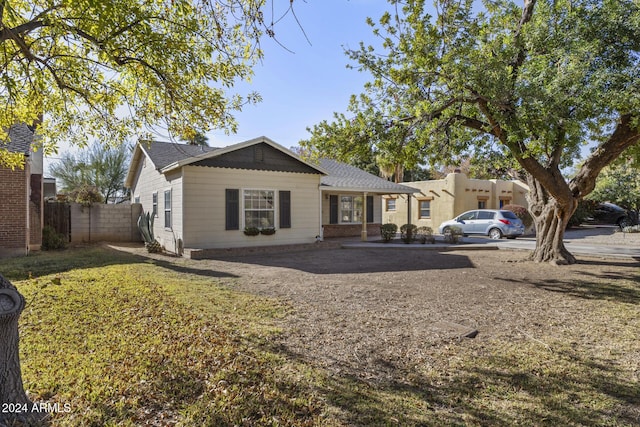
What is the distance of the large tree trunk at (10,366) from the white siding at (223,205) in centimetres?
973

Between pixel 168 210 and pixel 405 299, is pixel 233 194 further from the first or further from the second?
pixel 405 299

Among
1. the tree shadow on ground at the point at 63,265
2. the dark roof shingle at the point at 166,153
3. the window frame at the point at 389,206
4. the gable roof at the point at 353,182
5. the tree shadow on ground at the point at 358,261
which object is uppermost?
the dark roof shingle at the point at 166,153

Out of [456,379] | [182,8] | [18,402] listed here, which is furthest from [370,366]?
[182,8]

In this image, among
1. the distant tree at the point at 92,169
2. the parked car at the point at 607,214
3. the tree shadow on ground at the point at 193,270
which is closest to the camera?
the tree shadow on ground at the point at 193,270

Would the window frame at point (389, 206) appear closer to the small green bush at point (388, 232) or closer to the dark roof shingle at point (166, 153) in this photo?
the small green bush at point (388, 232)

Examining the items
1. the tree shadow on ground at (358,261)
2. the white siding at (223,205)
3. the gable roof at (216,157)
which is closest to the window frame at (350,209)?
the white siding at (223,205)

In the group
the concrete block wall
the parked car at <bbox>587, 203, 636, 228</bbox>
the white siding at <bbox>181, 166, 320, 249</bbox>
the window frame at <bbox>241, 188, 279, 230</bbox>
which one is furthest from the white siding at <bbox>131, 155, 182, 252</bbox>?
the parked car at <bbox>587, 203, 636, 228</bbox>

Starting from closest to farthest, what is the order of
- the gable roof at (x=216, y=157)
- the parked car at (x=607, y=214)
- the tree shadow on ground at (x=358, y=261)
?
the tree shadow on ground at (x=358, y=261)
the gable roof at (x=216, y=157)
the parked car at (x=607, y=214)

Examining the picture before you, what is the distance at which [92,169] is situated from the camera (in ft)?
85.1

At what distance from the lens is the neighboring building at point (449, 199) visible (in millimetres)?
22422

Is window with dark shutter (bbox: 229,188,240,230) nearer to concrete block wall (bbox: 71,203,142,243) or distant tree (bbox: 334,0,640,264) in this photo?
distant tree (bbox: 334,0,640,264)

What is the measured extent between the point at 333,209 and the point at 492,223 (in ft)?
27.8

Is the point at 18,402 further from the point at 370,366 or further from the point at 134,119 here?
the point at 134,119

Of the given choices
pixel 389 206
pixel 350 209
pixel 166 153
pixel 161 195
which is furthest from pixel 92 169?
pixel 389 206
